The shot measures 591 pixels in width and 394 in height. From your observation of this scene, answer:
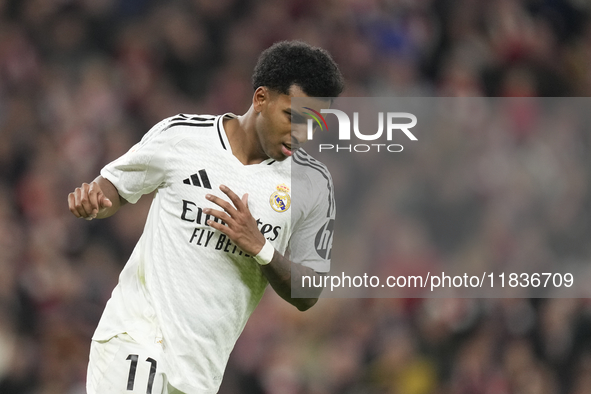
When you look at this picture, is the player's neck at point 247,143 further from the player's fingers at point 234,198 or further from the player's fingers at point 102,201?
the player's fingers at point 102,201

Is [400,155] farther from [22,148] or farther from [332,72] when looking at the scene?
[22,148]

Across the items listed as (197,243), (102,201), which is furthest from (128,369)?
(102,201)

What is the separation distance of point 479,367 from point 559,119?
98.5 inches

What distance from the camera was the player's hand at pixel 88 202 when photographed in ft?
10.6

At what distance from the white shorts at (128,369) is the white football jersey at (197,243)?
43mm

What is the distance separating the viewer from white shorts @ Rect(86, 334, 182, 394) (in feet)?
10.6

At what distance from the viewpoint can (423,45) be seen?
7.87 m

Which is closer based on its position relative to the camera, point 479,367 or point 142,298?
point 142,298

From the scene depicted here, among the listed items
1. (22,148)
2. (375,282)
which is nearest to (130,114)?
(22,148)

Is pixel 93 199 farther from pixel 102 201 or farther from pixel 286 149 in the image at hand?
pixel 286 149

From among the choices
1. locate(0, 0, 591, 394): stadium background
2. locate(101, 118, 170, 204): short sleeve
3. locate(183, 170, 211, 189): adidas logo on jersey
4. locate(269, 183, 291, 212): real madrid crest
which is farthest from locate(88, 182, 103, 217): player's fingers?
locate(0, 0, 591, 394): stadium background

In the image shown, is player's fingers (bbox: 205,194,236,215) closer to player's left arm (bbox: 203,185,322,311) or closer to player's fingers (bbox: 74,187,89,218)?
player's left arm (bbox: 203,185,322,311)

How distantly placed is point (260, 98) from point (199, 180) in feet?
1.51

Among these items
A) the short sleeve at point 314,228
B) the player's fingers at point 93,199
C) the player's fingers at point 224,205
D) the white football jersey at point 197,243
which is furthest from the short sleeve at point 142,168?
the short sleeve at point 314,228
